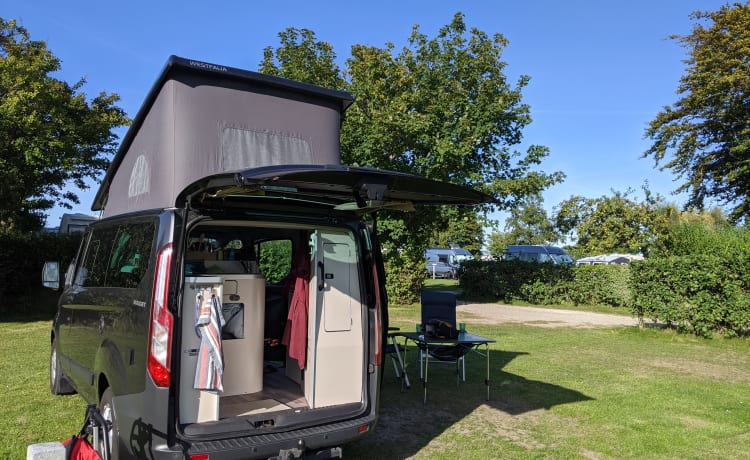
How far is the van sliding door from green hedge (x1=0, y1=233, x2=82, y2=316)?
1128 cm

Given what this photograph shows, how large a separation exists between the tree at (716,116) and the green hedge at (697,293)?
9096 mm

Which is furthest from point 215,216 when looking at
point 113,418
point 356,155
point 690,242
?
point 356,155

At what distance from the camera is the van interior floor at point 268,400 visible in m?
3.85

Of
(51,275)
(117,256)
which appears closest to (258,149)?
(117,256)

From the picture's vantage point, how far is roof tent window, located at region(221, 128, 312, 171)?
461 cm

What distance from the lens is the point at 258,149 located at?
4.78m

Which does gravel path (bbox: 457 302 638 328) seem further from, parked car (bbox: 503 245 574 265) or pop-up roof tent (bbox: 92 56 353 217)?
pop-up roof tent (bbox: 92 56 353 217)

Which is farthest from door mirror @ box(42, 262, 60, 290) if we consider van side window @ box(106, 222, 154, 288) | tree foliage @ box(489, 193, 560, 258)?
tree foliage @ box(489, 193, 560, 258)

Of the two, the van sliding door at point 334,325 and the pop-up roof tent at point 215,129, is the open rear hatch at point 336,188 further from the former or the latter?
the pop-up roof tent at point 215,129

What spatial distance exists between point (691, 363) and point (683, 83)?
46.5 ft

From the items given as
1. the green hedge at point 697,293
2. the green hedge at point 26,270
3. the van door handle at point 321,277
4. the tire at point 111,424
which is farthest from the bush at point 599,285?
the tire at point 111,424

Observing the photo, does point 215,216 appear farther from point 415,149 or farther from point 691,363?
point 415,149

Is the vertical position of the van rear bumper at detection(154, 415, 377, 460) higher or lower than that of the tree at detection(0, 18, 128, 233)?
lower

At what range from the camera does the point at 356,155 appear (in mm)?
17062
